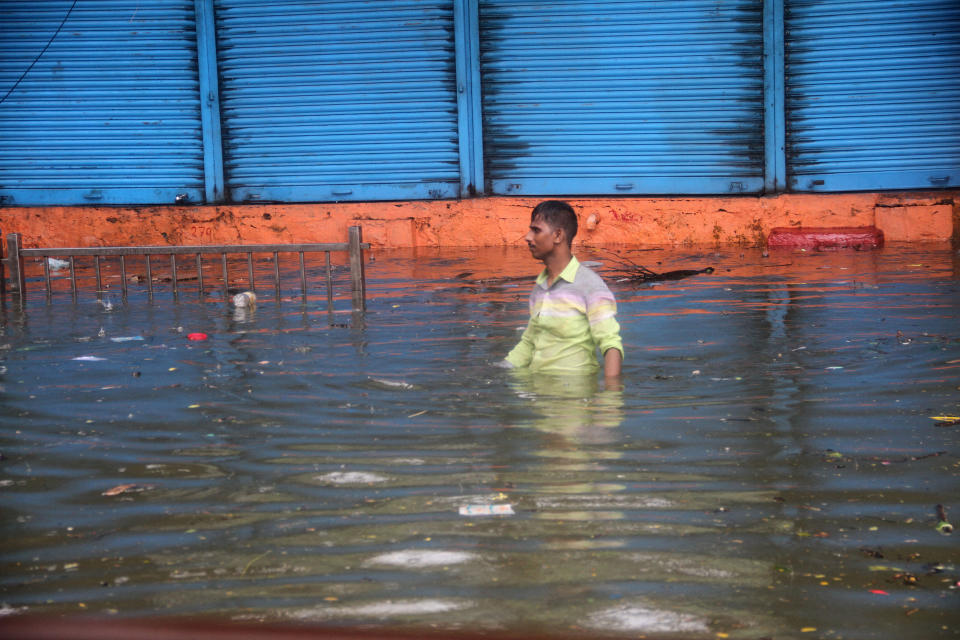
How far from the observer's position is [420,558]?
9.02 feet

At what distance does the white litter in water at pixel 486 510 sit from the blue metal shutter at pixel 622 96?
10025 mm

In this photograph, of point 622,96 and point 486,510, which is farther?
point 622,96

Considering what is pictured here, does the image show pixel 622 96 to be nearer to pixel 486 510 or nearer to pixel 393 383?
pixel 393 383

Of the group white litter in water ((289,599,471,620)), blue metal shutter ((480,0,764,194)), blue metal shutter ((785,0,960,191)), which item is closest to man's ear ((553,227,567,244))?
white litter in water ((289,599,471,620))

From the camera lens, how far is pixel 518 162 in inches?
509

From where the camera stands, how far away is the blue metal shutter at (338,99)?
12.8 meters

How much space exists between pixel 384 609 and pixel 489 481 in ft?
3.30

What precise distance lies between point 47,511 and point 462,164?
10042mm

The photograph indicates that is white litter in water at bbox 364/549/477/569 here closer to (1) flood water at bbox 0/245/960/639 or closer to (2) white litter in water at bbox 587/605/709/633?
(1) flood water at bbox 0/245/960/639

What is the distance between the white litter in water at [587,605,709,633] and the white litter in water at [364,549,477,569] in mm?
465

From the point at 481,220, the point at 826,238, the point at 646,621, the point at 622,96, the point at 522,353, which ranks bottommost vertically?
the point at 646,621

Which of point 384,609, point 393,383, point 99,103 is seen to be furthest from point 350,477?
point 99,103

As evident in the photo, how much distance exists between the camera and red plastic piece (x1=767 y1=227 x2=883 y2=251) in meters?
11.7

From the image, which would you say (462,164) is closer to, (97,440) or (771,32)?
(771,32)
